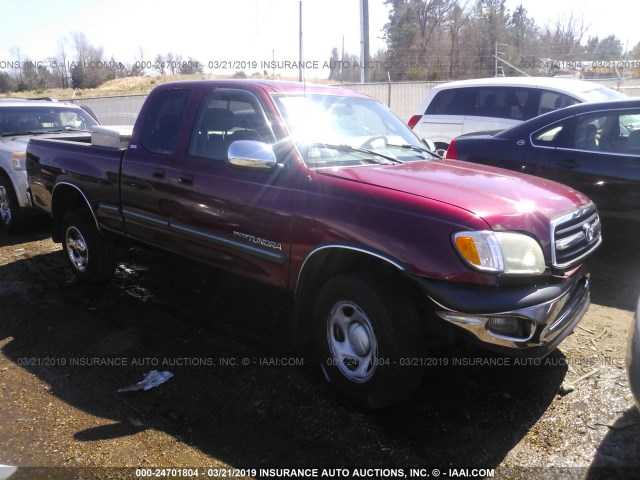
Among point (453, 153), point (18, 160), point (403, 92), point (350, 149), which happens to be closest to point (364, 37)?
point (403, 92)

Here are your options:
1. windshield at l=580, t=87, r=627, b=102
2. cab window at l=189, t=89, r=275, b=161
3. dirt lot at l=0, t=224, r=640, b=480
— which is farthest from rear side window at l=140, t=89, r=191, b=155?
windshield at l=580, t=87, r=627, b=102

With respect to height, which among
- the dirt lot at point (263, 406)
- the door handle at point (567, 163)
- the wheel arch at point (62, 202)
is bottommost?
the dirt lot at point (263, 406)

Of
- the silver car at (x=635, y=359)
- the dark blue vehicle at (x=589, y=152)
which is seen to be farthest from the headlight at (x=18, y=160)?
the silver car at (x=635, y=359)

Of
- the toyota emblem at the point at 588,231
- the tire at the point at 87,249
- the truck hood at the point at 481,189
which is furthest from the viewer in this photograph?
the tire at the point at 87,249

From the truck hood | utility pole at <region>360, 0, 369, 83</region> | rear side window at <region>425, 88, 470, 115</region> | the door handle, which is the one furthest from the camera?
utility pole at <region>360, 0, 369, 83</region>

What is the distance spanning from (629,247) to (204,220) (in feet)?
14.2

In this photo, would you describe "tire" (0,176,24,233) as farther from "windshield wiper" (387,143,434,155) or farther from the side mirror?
"windshield wiper" (387,143,434,155)

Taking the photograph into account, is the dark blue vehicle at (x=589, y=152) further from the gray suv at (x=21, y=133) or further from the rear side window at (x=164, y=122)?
the gray suv at (x=21, y=133)

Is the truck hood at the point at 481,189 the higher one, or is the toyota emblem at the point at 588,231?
the truck hood at the point at 481,189

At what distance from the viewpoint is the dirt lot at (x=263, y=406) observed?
8.87 ft

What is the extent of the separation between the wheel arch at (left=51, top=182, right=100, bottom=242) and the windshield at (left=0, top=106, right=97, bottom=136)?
295cm

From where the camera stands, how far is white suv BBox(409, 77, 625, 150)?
7.61 m

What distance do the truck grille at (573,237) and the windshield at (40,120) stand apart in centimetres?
748

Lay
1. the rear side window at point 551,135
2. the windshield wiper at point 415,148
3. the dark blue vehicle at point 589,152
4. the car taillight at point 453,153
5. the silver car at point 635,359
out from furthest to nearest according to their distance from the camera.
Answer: the car taillight at point 453,153
the rear side window at point 551,135
the dark blue vehicle at point 589,152
the windshield wiper at point 415,148
the silver car at point 635,359
